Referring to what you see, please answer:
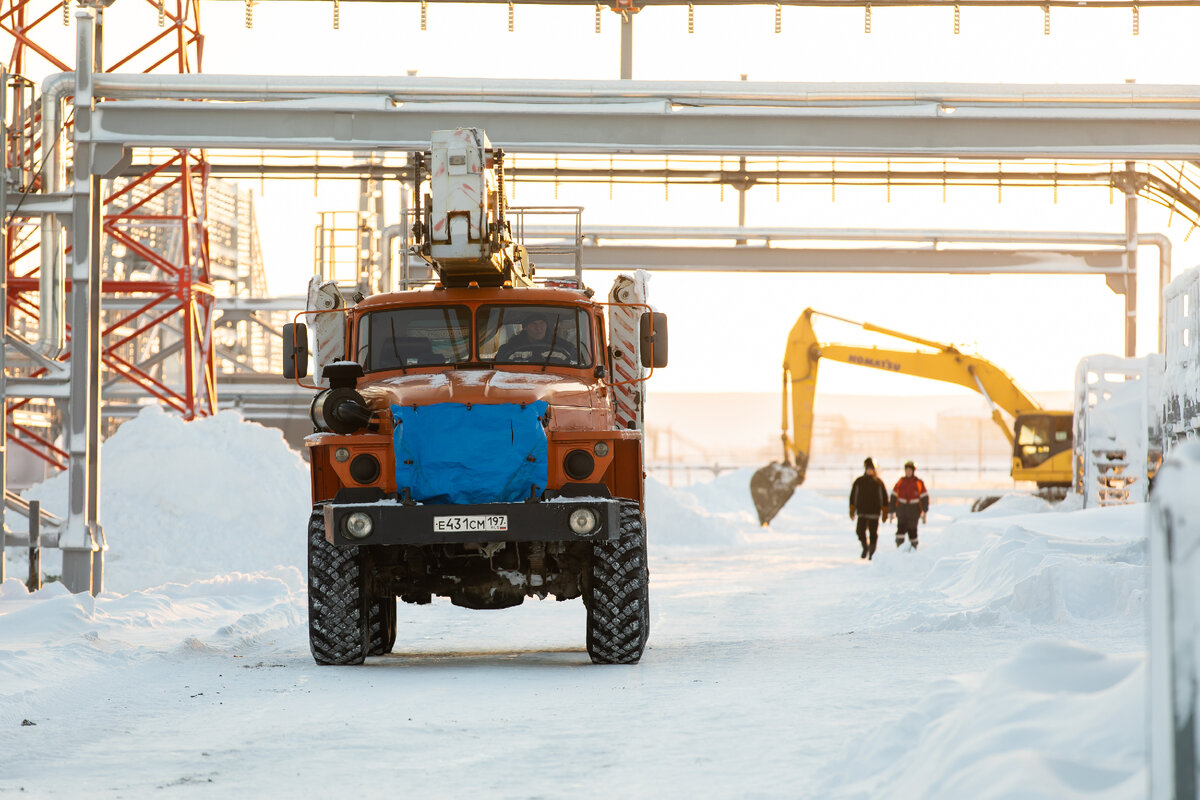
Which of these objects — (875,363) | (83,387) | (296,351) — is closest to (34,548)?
(83,387)

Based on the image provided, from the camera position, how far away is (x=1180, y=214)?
2706 centimetres

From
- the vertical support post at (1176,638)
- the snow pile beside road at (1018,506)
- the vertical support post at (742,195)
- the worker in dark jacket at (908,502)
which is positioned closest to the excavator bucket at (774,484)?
the snow pile beside road at (1018,506)

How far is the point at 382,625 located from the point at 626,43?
959cm

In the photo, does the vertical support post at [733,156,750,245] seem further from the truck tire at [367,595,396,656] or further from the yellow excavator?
the truck tire at [367,595,396,656]

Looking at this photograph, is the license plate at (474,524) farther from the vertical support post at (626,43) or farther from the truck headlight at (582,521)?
the vertical support post at (626,43)

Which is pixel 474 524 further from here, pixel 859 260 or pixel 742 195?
pixel 859 260

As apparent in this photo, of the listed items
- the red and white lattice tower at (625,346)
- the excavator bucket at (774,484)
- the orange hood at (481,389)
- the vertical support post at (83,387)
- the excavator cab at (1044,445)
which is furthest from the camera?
the excavator cab at (1044,445)

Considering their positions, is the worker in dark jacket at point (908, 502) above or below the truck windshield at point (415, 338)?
below

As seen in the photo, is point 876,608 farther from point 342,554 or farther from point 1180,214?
point 1180,214

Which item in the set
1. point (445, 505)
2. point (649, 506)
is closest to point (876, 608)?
point (445, 505)

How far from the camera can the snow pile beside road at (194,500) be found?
2067 centimetres

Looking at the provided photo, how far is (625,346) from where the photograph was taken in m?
11.1

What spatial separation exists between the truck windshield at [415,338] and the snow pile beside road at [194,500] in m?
9.74

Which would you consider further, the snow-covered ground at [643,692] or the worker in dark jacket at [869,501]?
the worker in dark jacket at [869,501]
